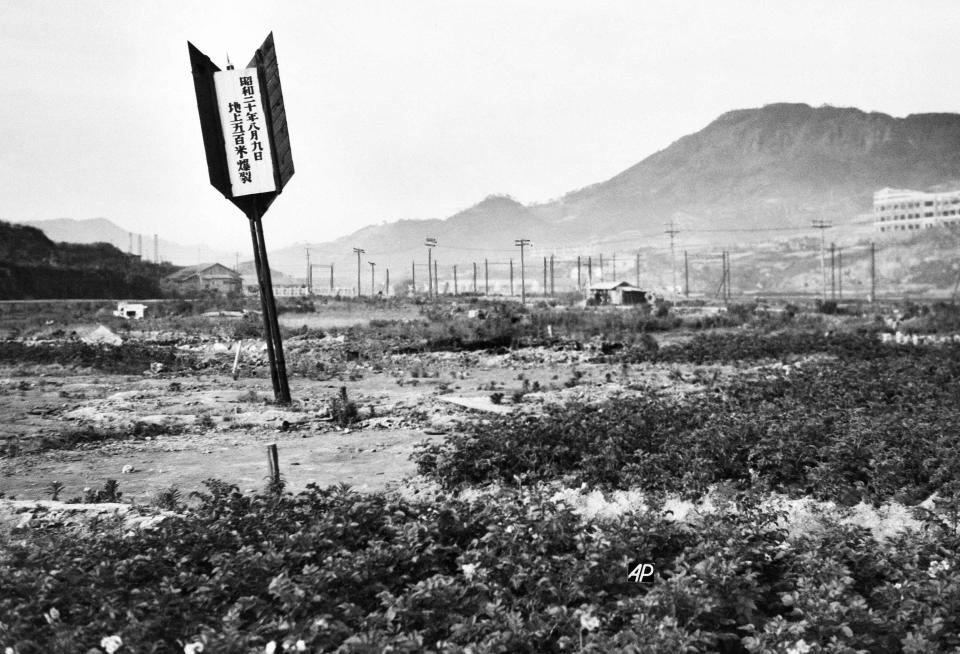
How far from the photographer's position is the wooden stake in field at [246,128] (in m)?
13.1

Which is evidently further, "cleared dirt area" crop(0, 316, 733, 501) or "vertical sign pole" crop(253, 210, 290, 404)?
"vertical sign pole" crop(253, 210, 290, 404)

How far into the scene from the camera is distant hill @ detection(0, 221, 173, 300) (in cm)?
5897

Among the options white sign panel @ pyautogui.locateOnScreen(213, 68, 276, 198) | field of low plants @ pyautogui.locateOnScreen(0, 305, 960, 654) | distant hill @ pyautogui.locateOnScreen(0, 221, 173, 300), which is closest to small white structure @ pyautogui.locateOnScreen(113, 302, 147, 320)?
distant hill @ pyautogui.locateOnScreen(0, 221, 173, 300)

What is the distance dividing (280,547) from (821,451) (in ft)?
18.1

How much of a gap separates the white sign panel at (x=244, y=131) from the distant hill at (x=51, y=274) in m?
52.8

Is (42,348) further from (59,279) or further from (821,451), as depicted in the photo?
(59,279)

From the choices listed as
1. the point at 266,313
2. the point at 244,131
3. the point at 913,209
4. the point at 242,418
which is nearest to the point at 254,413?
the point at 242,418

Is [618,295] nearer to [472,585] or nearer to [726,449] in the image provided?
[726,449]

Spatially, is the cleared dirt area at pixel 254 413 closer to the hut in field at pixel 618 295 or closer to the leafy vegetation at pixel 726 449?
the leafy vegetation at pixel 726 449

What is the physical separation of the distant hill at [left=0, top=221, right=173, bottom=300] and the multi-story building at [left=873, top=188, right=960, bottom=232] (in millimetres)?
114368

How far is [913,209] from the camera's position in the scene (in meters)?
129

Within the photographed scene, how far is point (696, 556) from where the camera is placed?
5215 mm

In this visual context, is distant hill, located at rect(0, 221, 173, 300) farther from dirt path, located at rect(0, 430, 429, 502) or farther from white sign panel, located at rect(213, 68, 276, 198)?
dirt path, located at rect(0, 430, 429, 502)

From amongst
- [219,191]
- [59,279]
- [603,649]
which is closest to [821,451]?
[603,649]
